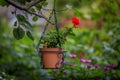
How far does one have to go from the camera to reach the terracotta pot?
99.2 inches

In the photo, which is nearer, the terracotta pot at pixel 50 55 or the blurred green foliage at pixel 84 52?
the terracotta pot at pixel 50 55

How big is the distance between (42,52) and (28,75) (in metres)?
1.76

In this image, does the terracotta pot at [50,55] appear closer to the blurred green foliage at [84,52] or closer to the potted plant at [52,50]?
the potted plant at [52,50]

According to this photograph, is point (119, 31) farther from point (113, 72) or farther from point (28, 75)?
point (28, 75)

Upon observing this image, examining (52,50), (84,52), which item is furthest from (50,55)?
(84,52)

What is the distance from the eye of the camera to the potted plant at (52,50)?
2521 millimetres

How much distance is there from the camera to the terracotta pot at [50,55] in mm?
2520

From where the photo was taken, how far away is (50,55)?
2.52 meters

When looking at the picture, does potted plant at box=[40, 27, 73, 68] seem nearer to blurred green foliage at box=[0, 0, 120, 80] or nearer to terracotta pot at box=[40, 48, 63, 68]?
terracotta pot at box=[40, 48, 63, 68]

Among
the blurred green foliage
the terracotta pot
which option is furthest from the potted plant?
the blurred green foliage

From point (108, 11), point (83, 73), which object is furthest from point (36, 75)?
point (108, 11)

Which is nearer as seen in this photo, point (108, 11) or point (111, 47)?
point (111, 47)

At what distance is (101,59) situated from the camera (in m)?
3.86

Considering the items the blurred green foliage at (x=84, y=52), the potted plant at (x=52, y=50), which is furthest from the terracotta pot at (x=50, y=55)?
the blurred green foliage at (x=84, y=52)
